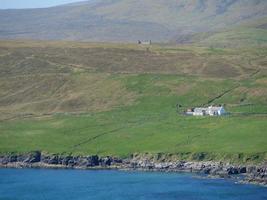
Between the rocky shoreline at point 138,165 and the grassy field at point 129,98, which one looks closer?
the rocky shoreline at point 138,165

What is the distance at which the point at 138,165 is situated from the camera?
113000mm

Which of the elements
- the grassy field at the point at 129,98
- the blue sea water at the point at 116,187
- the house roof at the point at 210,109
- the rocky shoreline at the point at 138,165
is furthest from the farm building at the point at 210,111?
the blue sea water at the point at 116,187

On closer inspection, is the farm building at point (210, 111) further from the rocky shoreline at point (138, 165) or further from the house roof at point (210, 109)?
the rocky shoreline at point (138, 165)

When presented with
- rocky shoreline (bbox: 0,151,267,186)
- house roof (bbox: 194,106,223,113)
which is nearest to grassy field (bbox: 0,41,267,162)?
rocky shoreline (bbox: 0,151,267,186)

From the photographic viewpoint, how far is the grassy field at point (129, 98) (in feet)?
390

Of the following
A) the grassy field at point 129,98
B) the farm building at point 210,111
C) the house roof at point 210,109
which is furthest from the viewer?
the house roof at point 210,109

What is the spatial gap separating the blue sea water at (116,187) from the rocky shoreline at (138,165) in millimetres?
2825

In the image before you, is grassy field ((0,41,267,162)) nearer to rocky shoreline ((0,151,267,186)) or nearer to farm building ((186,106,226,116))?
rocky shoreline ((0,151,267,186))

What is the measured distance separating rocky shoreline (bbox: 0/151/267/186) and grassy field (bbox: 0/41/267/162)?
1506mm

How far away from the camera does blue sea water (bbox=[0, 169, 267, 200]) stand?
92.4 m

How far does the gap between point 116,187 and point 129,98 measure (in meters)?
53.1

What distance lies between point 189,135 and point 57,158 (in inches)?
702

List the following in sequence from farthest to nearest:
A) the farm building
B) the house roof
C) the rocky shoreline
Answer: the house roof, the farm building, the rocky shoreline

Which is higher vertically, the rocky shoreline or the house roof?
the house roof
